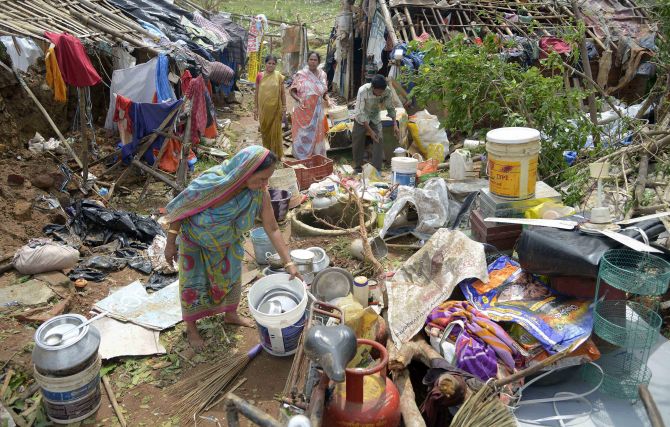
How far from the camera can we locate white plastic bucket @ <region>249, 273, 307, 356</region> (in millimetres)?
3424

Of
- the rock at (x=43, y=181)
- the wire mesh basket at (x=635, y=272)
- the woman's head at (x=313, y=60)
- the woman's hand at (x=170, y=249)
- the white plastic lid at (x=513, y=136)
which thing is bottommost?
the rock at (x=43, y=181)

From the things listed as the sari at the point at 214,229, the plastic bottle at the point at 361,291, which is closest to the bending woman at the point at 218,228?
the sari at the point at 214,229

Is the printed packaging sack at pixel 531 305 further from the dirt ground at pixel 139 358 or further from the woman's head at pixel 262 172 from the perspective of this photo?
the woman's head at pixel 262 172

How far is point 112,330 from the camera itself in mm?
4035

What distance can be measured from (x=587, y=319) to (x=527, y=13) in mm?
9425

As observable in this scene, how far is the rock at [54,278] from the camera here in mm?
4551

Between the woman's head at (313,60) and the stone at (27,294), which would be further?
the woman's head at (313,60)

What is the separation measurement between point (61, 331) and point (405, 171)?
4184 mm

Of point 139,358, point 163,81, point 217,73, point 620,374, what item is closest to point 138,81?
point 163,81

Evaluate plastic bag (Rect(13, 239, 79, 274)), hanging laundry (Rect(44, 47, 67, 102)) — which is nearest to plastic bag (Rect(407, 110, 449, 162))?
hanging laundry (Rect(44, 47, 67, 102))

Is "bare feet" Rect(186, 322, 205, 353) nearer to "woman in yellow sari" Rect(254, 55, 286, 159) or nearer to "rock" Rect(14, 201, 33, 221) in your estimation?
"rock" Rect(14, 201, 33, 221)

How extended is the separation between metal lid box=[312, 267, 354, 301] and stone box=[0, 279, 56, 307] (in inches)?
93.3

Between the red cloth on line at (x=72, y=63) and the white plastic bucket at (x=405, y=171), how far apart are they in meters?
3.99

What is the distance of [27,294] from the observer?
4371mm
